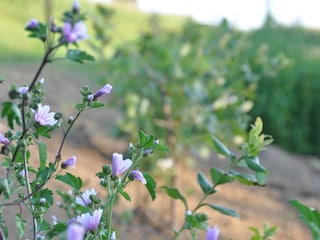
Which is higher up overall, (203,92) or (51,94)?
(203,92)

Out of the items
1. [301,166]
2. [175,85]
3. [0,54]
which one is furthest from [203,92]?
[0,54]

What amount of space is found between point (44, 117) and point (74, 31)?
0.21 meters

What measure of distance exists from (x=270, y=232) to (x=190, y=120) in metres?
2.30

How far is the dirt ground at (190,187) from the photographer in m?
3.90

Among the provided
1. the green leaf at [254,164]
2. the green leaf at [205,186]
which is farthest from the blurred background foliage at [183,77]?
the green leaf at [254,164]

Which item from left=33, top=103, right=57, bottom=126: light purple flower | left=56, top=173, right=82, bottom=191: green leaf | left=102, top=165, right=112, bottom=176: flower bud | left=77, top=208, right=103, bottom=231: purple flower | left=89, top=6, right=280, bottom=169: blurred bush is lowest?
left=89, top=6, right=280, bottom=169: blurred bush

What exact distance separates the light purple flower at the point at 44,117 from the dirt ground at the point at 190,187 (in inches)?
64.4

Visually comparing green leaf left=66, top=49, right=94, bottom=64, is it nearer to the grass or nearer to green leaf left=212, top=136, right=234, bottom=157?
green leaf left=212, top=136, right=234, bottom=157

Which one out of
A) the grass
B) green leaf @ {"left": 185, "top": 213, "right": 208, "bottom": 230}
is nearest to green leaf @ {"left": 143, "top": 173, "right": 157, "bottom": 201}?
green leaf @ {"left": 185, "top": 213, "right": 208, "bottom": 230}

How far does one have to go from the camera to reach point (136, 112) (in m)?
4.11

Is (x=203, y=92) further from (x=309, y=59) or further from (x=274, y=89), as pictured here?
(x=309, y=59)

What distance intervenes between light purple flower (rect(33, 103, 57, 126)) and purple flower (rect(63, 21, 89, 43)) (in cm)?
17

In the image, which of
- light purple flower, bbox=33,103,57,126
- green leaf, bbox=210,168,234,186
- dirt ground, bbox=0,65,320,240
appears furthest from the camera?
dirt ground, bbox=0,65,320,240

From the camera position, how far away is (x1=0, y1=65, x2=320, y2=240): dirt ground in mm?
3896
